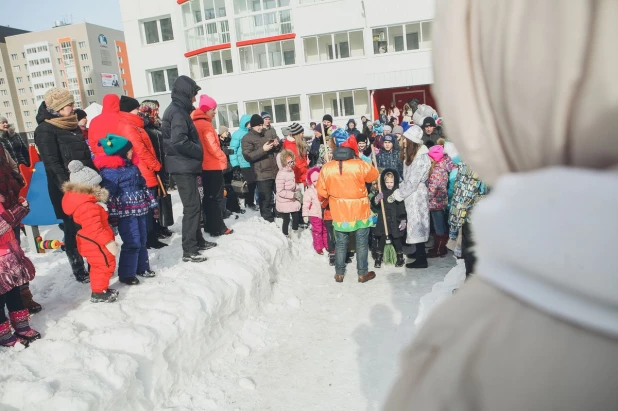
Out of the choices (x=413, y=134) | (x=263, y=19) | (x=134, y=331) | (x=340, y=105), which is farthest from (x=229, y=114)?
(x=134, y=331)

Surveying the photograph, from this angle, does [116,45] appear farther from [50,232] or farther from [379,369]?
[379,369]

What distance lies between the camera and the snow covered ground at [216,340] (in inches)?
120

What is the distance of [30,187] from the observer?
250 inches

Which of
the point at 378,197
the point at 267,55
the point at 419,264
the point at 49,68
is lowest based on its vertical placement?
the point at 419,264

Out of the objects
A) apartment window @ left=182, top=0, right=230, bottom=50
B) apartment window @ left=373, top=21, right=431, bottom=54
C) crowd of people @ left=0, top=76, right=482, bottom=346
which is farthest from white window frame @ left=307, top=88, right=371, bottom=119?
crowd of people @ left=0, top=76, right=482, bottom=346

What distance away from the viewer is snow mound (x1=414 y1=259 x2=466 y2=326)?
3.76 m

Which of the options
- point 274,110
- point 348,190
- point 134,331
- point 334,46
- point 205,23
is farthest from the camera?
point 205,23

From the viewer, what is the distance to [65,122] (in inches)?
176

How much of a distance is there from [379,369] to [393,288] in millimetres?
1742

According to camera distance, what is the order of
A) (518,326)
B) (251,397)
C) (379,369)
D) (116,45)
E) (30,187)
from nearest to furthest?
(518,326), (251,397), (379,369), (30,187), (116,45)

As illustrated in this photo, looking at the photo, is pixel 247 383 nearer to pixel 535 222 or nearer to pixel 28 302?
pixel 28 302

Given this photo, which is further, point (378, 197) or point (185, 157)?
point (378, 197)

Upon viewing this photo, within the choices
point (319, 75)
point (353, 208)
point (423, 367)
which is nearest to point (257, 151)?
point (353, 208)

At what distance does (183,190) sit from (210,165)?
2.76 feet
